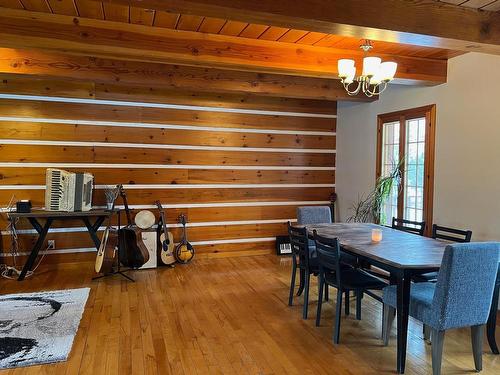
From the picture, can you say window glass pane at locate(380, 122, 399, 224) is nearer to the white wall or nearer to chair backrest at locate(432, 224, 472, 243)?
the white wall

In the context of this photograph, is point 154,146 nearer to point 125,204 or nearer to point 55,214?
point 125,204

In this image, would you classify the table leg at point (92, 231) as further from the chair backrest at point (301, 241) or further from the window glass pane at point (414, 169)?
the window glass pane at point (414, 169)

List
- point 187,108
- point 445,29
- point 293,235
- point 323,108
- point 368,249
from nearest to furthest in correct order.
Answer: point 445,29 → point 368,249 → point 293,235 → point 187,108 → point 323,108

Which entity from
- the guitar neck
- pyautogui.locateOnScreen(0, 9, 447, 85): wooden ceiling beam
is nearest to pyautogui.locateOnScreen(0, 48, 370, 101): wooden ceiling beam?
pyautogui.locateOnScreen(0, 9, 447, 85): wooden ceiling beam

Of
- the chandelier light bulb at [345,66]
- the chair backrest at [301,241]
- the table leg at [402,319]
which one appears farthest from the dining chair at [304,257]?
the chandelier light bulb at [345,66]

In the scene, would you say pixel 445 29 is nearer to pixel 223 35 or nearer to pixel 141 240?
pixel 223 35

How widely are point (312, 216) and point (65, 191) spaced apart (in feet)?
9.68

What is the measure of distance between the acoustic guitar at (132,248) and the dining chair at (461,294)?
3341mm

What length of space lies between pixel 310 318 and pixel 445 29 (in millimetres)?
2585

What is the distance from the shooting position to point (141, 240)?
498 cm

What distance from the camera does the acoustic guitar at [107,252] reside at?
4.64 metres

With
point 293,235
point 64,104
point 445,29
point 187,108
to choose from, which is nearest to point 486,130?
point 445,29

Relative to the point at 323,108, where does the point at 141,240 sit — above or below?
below

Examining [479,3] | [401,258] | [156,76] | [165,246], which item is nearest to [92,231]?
[165,246]
